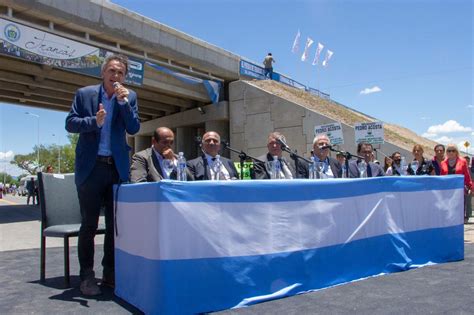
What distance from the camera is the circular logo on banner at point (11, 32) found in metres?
11.5

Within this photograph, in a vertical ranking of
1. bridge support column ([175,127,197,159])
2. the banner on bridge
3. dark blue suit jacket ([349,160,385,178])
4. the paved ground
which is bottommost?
the paved ground

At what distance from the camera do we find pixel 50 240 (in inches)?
273

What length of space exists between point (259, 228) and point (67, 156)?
7145 cm

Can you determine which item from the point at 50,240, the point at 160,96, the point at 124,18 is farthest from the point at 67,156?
the point at 50,240

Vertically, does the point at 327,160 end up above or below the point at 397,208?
above

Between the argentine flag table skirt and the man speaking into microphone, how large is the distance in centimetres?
29

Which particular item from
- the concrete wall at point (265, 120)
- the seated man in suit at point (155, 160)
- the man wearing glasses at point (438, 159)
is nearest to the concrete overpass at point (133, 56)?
the concrete wall at point (265, 120)

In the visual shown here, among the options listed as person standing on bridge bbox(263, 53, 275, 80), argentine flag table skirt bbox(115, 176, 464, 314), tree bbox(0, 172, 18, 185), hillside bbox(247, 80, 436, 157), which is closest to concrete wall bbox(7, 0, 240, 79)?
hillside bbox(247, 80, 436, 157)

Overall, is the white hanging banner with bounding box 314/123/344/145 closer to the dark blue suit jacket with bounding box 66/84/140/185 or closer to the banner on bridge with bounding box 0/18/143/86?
the banner on bridge with bounding box 0/18/143/86

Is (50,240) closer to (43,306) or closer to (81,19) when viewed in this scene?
(43,306)

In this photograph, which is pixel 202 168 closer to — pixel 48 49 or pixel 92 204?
pixel 92 204

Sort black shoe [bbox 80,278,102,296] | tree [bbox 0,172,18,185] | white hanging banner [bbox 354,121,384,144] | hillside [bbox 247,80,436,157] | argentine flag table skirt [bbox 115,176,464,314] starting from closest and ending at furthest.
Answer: argentine flag table skirt [bbox 115,176,464,314] < black shoe [bbox 80,278,102,296] < white hanging banner [bbox 354,121,384,144] < hillside [bbox 247,80,436,157] < tree [bbox 0,172,18,185]

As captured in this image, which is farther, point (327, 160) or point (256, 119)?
point (256, 119)

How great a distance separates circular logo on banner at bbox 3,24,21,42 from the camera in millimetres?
11531
